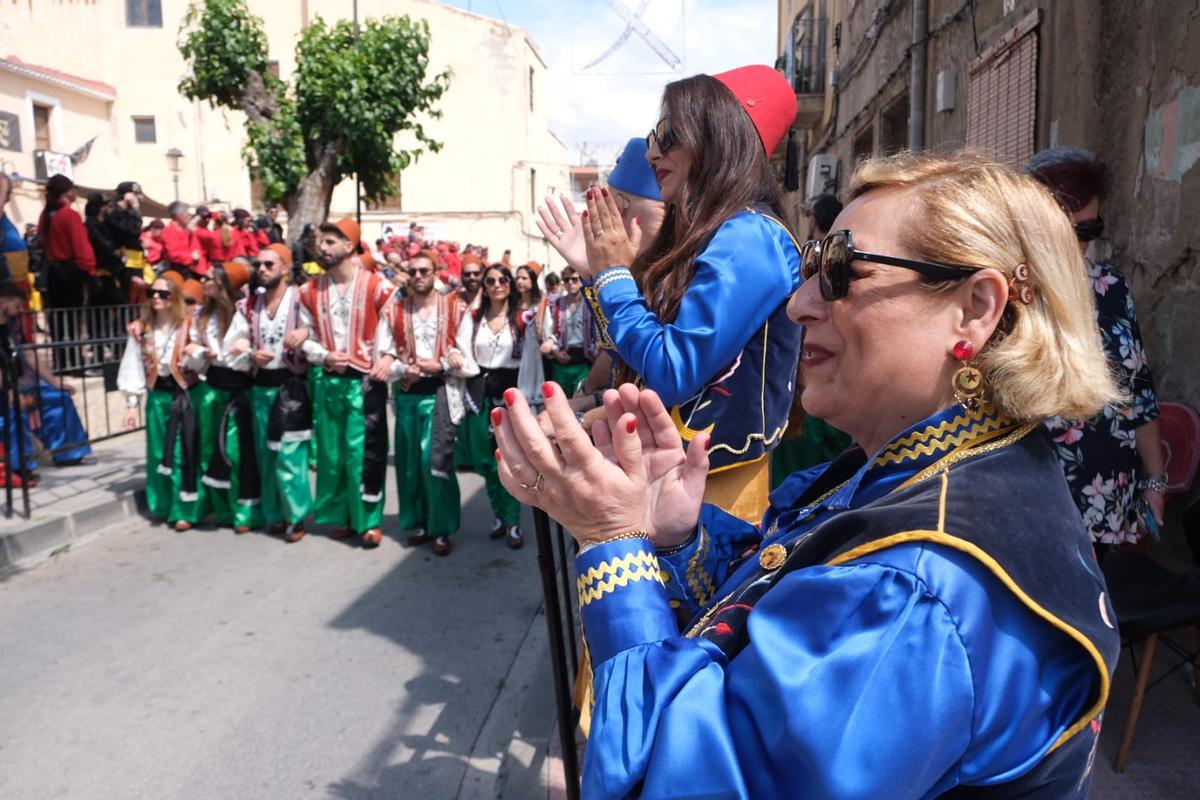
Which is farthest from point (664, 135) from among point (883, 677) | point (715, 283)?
point (883, 677)

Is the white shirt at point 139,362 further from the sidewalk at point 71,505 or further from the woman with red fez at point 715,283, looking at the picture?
the woman with red fez at point 715,283

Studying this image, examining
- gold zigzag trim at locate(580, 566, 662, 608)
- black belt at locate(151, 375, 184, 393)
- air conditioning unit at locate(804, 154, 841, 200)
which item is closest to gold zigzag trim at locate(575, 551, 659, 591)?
gold zigzag trim at locate(580, 566, 662, 608)

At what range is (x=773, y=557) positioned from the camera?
1298 mm

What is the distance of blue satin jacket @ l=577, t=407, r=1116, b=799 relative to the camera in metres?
0.97

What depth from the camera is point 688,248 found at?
7.44ft

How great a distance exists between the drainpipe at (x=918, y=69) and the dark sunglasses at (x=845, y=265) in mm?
7268

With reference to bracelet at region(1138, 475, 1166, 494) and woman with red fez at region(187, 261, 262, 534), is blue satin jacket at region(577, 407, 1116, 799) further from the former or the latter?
woman with red fez at region(187, 261, 262, 534)

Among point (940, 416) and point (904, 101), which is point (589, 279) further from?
point (904, 101)

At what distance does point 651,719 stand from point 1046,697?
454 millimetres

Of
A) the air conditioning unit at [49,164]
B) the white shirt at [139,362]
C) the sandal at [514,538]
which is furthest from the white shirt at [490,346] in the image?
the air conditioning unit at [49,164]

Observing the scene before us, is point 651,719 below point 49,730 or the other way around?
the other way around

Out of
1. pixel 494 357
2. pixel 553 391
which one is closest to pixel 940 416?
pixel 553 391

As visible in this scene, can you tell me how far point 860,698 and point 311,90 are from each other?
1454 centimetres

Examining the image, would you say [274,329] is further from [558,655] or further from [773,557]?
[773,557]
